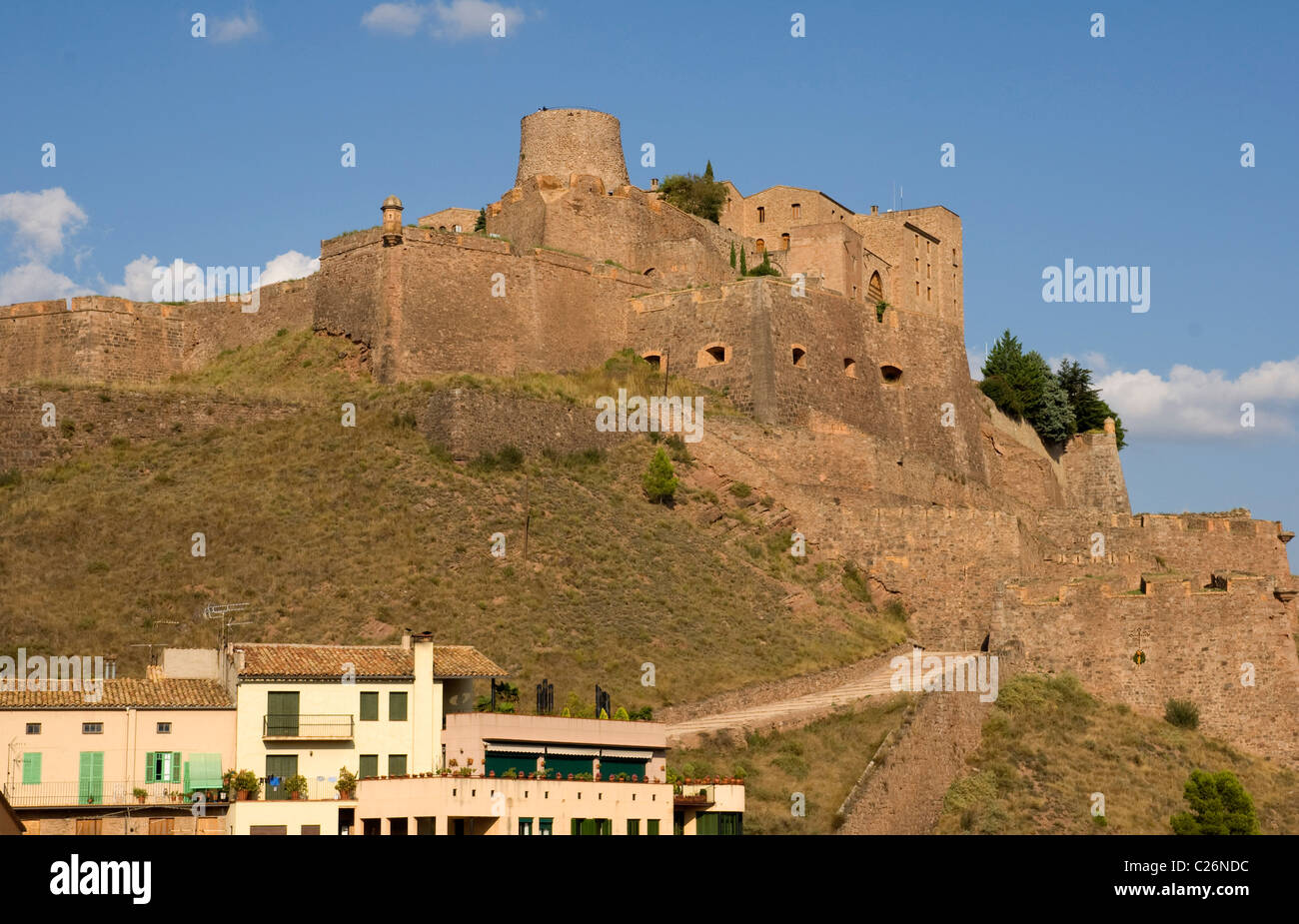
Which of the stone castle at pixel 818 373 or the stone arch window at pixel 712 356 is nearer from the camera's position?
the stone castle at pixel 818 373

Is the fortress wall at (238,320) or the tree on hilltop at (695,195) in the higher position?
the tree on hilltop at (695,195)

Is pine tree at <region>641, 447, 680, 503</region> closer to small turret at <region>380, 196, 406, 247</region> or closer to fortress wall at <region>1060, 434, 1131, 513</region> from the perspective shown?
small turret at <region>380, 196, 406, 247</region>

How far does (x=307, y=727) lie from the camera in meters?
32.7

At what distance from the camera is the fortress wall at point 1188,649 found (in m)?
41.2

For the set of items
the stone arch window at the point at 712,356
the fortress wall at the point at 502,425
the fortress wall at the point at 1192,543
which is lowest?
the fortress wall at the point at 1192,543

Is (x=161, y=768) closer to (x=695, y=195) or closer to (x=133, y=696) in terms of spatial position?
(x=133, y=696)

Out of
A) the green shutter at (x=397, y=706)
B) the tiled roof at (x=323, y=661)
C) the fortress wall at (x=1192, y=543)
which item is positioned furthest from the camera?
the fortress wall at (x=1192, y=543)

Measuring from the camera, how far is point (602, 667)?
40969 mm

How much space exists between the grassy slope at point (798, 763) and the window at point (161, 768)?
10111mm

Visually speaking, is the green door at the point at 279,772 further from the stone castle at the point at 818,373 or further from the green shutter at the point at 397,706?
the stone castle at the point at 818,373

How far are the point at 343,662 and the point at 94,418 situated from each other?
1918cm

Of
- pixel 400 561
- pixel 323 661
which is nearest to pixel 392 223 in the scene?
pixel 400 561

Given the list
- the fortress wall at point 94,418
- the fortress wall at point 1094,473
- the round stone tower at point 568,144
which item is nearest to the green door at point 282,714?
the fortress wall at point 94,418
